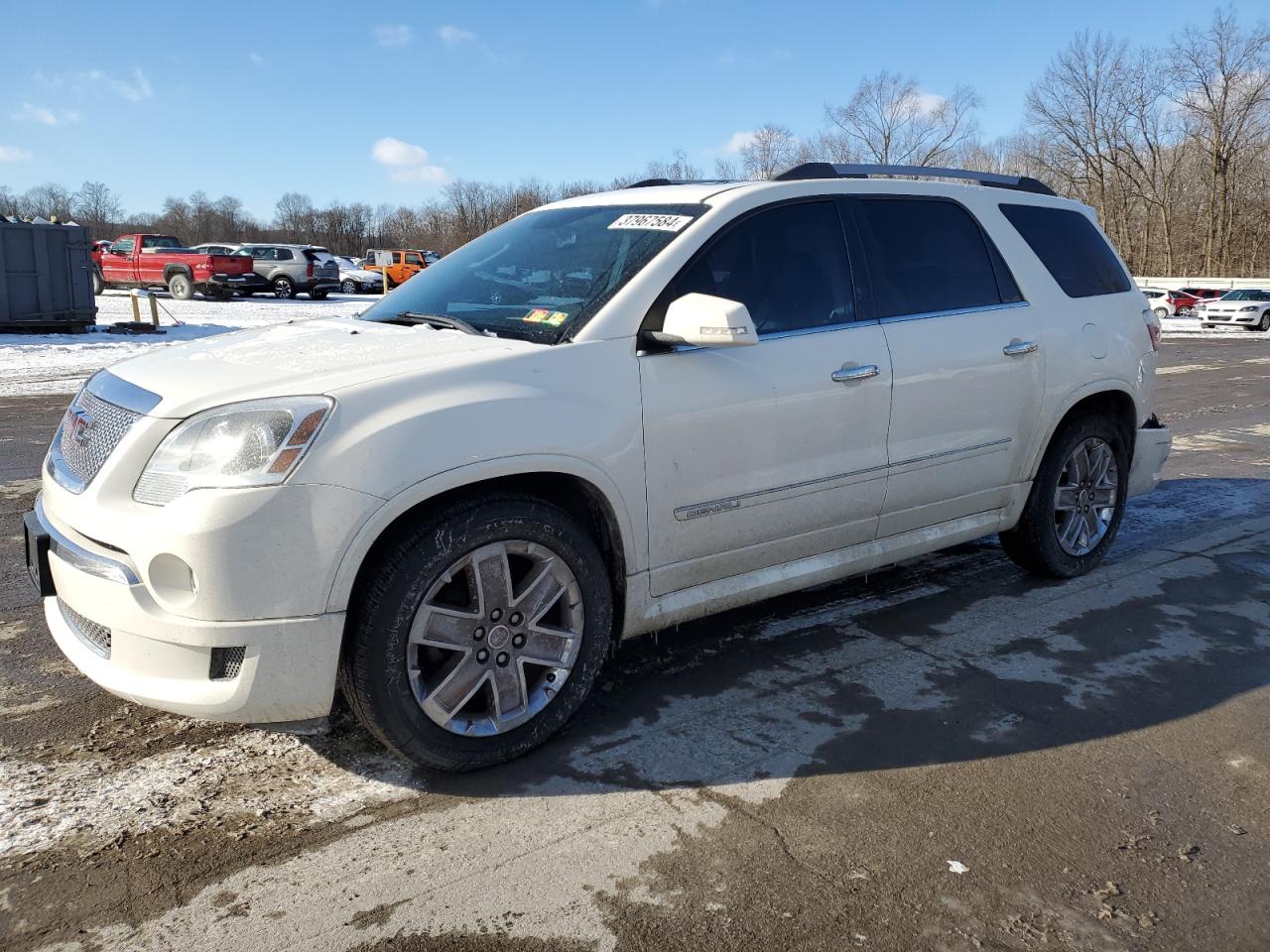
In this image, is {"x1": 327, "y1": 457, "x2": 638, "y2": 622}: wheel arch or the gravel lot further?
{"x1": 327, "y1": 457, "x2": 638, "y2": 622}: wheel arch

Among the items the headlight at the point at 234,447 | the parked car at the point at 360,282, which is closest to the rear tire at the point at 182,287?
the parked car at the point at 360,282

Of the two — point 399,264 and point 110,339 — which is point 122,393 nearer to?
point 110,339

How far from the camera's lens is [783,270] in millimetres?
3824

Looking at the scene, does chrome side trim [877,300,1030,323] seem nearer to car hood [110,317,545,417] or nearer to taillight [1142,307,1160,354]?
taillight [1142,307,1160,354]

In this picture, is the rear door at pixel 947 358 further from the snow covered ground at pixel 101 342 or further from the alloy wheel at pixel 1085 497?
the snow covered ground at pixel 101 342

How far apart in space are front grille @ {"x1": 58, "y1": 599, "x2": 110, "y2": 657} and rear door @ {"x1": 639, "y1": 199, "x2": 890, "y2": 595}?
1651 millimetres

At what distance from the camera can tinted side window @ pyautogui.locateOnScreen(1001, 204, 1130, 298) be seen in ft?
15.8

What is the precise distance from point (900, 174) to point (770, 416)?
1.62m

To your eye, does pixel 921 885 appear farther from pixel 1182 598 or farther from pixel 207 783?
pixel 1182 598

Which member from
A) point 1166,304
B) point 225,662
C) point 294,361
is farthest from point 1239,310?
point 225,662

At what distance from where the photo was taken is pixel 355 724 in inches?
136

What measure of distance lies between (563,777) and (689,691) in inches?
29.5

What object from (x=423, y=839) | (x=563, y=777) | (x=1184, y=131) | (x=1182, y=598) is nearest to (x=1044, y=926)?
(x=563, y=777)

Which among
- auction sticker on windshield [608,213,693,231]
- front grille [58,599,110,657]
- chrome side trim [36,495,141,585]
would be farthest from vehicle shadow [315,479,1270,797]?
auction sticker on windshield [608,213,693,231]
